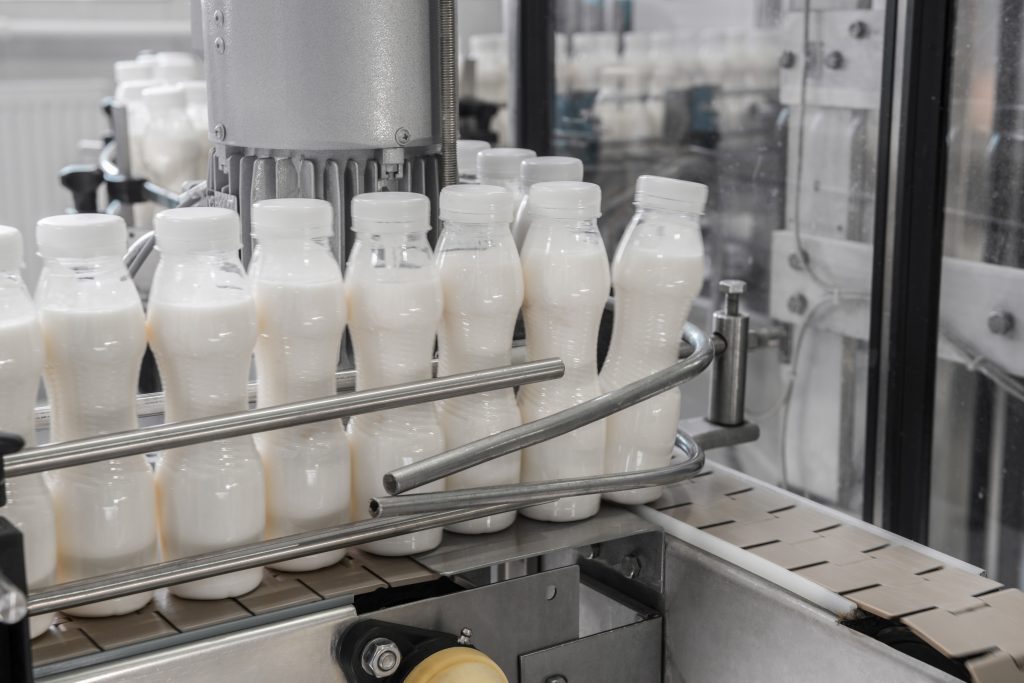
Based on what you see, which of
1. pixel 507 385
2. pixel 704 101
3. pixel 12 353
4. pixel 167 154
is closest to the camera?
pixel 12 353

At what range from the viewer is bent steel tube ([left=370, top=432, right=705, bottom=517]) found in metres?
0.65

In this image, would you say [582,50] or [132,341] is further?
[582,50]

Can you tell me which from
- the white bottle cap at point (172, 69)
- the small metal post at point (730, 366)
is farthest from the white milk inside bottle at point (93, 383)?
the white bottle cap at point (172, 69)

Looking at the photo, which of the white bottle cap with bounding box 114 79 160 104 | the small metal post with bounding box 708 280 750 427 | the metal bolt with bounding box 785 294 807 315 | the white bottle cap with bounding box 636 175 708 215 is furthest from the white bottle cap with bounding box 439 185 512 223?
the white bottle cap with bounding box 114 79 160 104

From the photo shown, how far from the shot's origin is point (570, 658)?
74cm

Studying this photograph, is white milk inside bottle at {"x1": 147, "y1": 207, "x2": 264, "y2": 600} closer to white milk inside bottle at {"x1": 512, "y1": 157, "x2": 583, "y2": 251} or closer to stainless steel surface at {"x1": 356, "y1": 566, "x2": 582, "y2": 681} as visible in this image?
stainless steel surface at {"x1": 356, "y1": 566, "x2": 582, "y2": 681}

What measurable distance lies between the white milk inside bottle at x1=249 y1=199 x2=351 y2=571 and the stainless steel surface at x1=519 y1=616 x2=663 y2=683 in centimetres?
15

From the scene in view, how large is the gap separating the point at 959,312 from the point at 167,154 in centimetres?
121

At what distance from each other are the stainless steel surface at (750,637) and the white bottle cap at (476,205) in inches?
10.2

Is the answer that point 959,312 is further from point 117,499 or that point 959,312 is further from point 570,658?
point 117,499

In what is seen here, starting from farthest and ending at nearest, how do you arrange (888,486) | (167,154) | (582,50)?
1. (582,50)
2. (167,154)
3. (888,486)

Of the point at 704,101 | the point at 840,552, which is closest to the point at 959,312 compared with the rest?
the point at 704,101

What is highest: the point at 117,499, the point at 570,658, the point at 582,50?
the point at 582,50

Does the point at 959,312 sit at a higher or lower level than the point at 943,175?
lower
